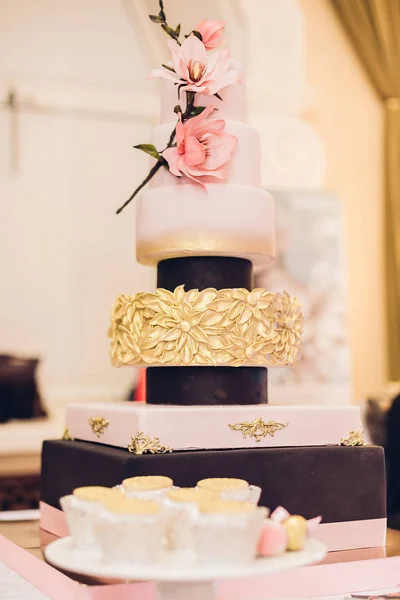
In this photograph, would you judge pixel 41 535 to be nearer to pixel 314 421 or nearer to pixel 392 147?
pixel 314 421

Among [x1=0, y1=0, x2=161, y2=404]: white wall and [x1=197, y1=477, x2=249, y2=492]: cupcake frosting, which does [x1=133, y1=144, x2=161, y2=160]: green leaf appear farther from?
[x1=0, y1=0, x2=161, y2=404]: white wall

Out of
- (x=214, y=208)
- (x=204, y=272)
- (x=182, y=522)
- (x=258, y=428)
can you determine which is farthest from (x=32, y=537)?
(x=182, y=522)

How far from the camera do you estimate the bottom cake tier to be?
57.9 inches

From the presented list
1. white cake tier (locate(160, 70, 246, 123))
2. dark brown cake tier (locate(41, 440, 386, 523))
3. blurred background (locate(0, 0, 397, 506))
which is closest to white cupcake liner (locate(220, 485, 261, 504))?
dark brown cake tier (locate(41, 440, 386, 523))

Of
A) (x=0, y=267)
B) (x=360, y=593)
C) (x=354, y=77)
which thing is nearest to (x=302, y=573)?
(x=360, y=593)

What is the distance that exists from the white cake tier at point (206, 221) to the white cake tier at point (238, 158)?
0.09ft

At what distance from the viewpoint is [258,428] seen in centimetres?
Result: 158

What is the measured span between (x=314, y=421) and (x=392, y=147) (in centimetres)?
389

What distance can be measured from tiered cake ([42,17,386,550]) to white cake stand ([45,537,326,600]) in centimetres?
53

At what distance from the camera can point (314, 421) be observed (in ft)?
5.37

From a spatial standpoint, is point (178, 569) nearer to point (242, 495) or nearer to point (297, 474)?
point (242, 495)

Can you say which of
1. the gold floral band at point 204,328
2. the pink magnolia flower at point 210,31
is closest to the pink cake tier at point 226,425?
the gold floral band at point 204,328

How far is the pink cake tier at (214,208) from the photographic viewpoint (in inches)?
65.4

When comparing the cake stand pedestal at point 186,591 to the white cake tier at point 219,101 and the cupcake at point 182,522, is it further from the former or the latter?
the white cake tier at point 219,101
